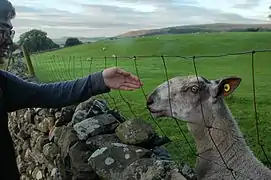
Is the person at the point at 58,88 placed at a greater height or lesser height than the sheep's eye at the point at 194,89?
greater

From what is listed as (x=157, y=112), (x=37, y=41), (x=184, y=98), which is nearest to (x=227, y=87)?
(x=184, y=98)

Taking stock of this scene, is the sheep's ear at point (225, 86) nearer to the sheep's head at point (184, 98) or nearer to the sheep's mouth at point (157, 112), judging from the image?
the sheep's head at point (184, 98)

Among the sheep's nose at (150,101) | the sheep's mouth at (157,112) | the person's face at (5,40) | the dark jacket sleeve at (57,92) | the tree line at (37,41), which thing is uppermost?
the person's face at (5,40)

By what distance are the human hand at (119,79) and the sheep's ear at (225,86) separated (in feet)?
4.22

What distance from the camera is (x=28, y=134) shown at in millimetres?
7914

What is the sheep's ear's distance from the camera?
14.8 feet

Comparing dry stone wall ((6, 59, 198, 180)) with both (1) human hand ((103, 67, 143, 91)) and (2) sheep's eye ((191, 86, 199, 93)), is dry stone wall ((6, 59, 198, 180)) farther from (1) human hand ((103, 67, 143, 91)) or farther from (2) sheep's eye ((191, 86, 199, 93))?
(1) human hand ((103, 67, 143, 91))

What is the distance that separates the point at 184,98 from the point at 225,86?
48 cm

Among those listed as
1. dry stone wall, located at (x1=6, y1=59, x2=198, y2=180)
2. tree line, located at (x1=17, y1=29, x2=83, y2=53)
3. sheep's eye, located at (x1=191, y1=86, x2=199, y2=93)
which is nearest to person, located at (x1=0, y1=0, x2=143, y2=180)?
dry stone wall, located at (x1=6, y1=59, x2=198, y2=180)

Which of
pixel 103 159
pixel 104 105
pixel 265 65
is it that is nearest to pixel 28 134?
pixel 104 105

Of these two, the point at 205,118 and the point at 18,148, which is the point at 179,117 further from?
the point at 18,148

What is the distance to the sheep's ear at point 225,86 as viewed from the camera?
4.52 meters

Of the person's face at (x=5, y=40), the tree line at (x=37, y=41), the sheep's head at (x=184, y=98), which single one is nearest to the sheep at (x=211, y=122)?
the sheep's head at (x=184, y=98)

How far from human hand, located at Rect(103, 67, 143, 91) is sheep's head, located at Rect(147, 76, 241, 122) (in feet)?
4.62
